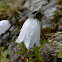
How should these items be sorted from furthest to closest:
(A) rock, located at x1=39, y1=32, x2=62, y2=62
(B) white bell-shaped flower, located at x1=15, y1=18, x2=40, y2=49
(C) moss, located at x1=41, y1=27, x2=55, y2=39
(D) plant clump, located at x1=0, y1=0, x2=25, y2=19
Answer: (D) plant clump, located at x1=0, y1=0, x2=25, y2=19 → (C) moss, located at x1=41, y1=27, x2=55, y2=39 → (A) rock, located at x1=39, y1=32, x2=62, y2=62 → (B) white bell-shaped flower, located at x1=15, y1=18, x2=40, y2=49

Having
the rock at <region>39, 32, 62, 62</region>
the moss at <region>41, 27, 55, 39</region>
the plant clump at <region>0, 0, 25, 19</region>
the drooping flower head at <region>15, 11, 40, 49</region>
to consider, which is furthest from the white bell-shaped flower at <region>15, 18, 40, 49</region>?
the plant clump at <region>0, 0, 25, 19</region>

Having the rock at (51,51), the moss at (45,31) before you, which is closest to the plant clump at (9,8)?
the moss at (45,31)

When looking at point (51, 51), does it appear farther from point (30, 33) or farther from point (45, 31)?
point (45, 31)

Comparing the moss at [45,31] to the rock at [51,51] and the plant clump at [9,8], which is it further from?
the plant clump at [9,8]

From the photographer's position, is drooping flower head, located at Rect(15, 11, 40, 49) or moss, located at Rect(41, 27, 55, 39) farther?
moss, located at Rect(41, 27, 55, 39)

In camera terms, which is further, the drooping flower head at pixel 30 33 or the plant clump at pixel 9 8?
the plant clump at pixel 9 8

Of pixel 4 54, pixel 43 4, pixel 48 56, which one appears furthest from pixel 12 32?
pixel 48 56

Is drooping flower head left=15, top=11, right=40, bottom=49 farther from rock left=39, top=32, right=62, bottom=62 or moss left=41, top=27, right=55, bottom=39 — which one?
moss left=41, top=27, right=55, bottom=39

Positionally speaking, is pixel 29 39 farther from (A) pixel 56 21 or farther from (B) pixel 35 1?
(B) pixel 35 1

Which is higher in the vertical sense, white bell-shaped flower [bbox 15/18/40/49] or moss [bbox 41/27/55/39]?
white bell-shaped flower [bbox 15/18/40/49]

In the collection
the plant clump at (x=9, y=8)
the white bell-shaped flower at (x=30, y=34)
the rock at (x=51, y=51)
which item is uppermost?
the plant clump at (x=9, y=8)

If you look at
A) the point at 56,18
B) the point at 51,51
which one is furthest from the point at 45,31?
the point at 51,51

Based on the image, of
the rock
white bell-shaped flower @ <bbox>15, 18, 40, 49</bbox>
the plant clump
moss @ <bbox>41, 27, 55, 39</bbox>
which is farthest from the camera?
the plant clump
